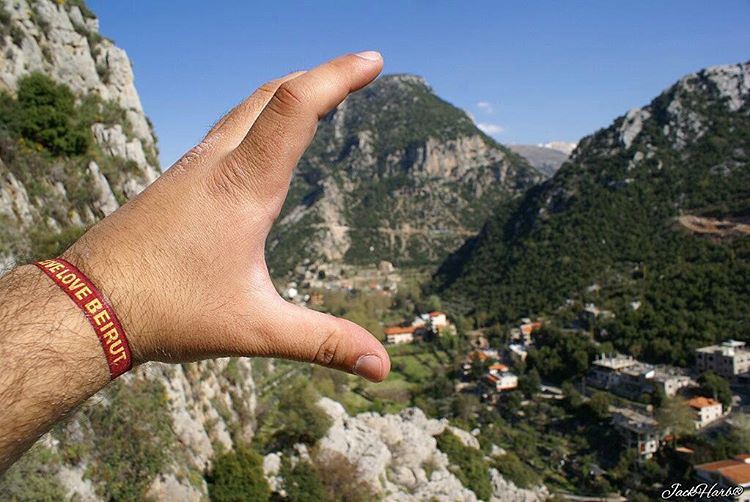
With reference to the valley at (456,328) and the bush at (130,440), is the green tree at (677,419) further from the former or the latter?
the bush at (130,440)

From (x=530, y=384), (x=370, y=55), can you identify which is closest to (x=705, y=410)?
(x=530, y=384)

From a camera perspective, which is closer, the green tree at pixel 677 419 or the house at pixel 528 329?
the green tree at pixel 677 419

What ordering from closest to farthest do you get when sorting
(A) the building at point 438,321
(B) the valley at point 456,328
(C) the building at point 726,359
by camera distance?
(B) the valley at point 456,328 → (C) the building at point 726,359 → (A) the building at point 438,321

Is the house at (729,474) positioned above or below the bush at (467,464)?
above

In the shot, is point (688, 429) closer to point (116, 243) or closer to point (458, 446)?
point (458, 446)

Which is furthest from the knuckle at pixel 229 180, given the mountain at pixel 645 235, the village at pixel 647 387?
the mountain at pixel 645 235

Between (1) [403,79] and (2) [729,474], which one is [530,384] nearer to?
(2) [729,474]

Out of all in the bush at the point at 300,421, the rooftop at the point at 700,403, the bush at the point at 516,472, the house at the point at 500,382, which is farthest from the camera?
the house at the point at 500,382
